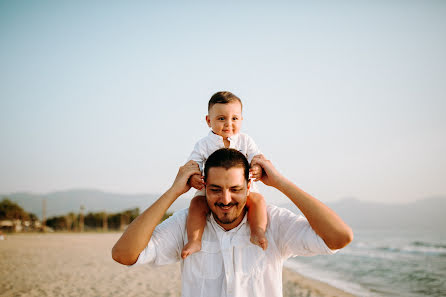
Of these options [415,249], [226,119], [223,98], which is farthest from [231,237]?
[415,249]

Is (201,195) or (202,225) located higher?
(201,195)

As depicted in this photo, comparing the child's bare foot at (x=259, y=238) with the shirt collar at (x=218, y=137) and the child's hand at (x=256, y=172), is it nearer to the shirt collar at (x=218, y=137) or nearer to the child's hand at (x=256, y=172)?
the child's hand at (x=256, y=172)

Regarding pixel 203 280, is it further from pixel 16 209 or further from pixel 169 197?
pixel 16 209

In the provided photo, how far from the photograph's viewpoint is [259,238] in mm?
2750

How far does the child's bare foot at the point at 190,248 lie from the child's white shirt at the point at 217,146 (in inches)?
36.1

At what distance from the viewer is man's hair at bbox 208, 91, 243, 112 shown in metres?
3.95

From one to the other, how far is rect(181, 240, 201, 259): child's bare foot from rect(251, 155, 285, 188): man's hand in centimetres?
81

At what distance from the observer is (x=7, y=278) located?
11727mm

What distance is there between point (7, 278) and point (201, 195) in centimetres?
1192

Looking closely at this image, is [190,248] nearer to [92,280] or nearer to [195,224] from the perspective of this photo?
[195,224]

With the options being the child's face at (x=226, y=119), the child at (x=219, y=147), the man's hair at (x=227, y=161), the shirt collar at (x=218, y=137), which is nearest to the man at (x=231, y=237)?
the man's hair at (x=227, y=161)

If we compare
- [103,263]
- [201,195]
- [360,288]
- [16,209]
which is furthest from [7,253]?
[16,209]

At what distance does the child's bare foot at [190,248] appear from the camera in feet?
9.00

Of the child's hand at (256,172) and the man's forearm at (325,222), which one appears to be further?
the child's hand at (256,172)
